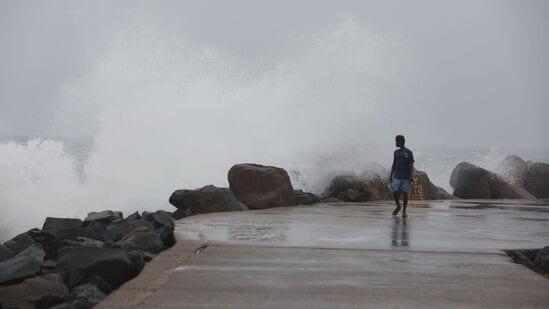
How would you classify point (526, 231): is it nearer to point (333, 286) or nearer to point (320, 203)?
point (333, 286)

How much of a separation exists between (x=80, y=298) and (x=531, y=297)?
126 inches

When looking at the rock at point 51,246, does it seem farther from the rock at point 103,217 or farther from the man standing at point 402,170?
the man standing at point 402,170

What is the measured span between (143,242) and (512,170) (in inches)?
725

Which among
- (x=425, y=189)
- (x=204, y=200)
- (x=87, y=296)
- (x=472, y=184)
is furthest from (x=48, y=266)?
(x=472, y=184)

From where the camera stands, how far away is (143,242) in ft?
21.5

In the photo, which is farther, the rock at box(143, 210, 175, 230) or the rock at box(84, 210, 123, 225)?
the rock at box(84, 210, 123, 225)

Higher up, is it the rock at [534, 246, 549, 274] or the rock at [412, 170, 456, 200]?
the rock at [412, 170, 456, 200]

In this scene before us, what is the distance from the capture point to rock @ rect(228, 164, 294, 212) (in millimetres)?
12906

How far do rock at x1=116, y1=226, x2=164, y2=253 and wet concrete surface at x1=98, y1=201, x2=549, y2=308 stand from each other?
33 centimetres

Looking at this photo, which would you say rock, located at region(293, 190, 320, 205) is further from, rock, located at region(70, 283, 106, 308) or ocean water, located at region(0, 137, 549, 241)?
rock, located at region(70, 283, 106, 308)

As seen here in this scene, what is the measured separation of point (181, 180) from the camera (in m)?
19.2

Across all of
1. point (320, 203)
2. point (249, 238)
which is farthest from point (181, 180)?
point (249, 238)

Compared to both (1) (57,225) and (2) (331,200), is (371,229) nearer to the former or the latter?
(1) (57,225)

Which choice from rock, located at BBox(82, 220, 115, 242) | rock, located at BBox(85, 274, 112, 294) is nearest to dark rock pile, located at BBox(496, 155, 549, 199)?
rock, located at BBox(82, 220, 115, 242)
